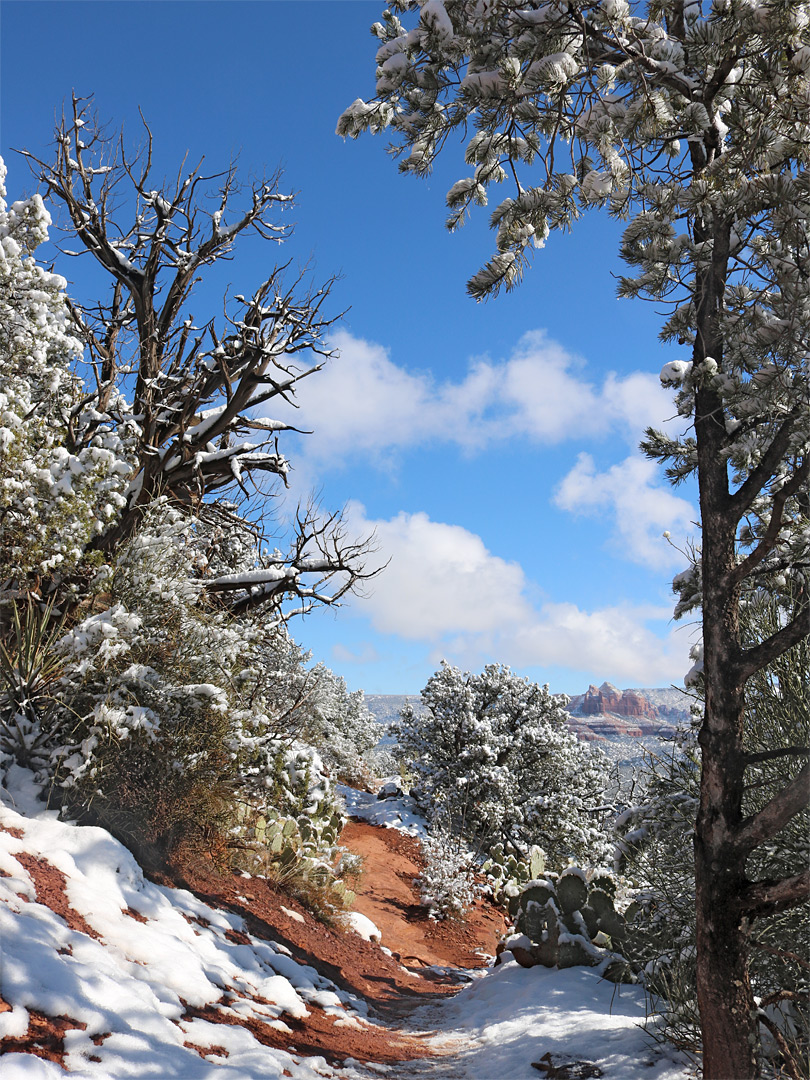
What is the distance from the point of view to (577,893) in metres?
7.68

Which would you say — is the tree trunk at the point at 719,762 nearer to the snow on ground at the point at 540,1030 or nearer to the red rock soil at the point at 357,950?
the snow on ground at the point at 540,1030

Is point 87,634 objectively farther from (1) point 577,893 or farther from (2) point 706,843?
(1) point 577,893

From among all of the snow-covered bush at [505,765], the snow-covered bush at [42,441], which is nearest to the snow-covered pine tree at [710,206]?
the snow-covered bush at [42,441]

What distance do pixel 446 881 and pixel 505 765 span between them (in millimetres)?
4126

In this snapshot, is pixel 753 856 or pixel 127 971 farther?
pixel 753 856

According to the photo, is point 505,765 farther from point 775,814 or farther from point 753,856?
point 775,814

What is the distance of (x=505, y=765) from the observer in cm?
1652

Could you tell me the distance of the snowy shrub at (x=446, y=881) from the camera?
12.8m

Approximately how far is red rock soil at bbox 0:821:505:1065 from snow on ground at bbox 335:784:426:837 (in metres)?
3.92

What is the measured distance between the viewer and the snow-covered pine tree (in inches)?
135

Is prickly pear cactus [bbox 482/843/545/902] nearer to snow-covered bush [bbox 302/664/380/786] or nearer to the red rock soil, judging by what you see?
the red rock soil

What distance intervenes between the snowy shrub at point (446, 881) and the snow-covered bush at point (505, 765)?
6.19 feet

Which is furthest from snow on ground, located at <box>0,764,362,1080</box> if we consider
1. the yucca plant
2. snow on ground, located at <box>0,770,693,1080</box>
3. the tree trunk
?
the tree trunk

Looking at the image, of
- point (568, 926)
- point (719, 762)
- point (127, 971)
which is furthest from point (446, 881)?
point (719, 762)
